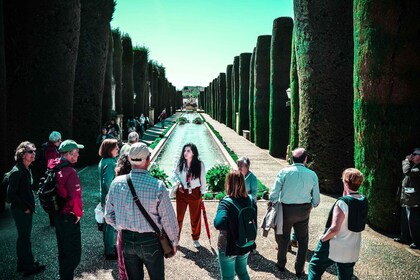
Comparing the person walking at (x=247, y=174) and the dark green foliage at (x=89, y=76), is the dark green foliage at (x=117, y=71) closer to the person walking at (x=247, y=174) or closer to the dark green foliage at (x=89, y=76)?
the dark green foliage at (x=89, y=76)

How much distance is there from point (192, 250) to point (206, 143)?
1769 cm

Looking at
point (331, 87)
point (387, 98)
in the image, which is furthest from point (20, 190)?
point (331, 87)

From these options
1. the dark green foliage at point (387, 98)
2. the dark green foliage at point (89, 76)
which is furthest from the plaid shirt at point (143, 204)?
the dark green foliage at point (89, 76)

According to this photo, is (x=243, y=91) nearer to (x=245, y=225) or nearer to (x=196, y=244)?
(x=196, y=244)

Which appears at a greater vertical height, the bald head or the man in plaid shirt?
the bald head

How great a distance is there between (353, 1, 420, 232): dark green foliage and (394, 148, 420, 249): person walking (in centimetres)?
56

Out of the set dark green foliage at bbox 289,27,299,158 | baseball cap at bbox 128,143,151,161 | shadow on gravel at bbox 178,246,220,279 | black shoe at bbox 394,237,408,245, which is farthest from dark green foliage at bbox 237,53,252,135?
baseball cap at bbox 128,143,151,161

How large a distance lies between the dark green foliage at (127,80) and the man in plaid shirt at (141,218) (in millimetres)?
24153

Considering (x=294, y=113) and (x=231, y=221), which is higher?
(x=294, y=113)

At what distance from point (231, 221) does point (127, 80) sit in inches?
1025

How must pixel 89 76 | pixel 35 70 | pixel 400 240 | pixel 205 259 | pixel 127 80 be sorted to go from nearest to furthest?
pixel 205 259 → pixel 400 240 → pixel 35 70 → pixel 89 76 → pixel 127 80

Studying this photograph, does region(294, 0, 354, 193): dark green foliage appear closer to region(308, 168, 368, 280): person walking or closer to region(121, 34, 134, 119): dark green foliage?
region(308, 168, 368, 280): person walking

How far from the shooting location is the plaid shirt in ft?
10.9

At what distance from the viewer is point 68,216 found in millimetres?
4176
